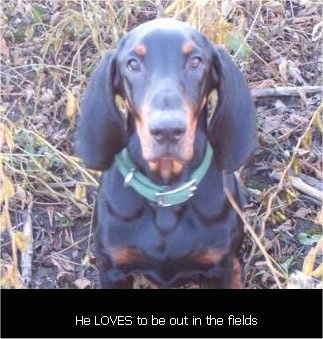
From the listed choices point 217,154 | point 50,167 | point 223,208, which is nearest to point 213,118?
point 217,154

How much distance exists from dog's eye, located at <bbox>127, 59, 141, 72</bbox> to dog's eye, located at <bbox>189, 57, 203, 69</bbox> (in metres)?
0.15

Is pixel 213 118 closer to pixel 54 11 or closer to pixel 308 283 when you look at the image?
pixel 308 283

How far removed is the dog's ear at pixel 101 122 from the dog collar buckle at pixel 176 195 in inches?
8.3

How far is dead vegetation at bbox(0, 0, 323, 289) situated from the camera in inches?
126

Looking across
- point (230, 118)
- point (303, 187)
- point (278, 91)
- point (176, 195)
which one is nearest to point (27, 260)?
point (176, 195)

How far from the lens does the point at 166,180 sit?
269 centimetres

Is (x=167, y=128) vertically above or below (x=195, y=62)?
below

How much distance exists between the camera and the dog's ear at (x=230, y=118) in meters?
2.65

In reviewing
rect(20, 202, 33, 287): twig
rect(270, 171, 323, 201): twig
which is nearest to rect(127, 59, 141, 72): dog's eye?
rect(20, 202, 33, 287): twig

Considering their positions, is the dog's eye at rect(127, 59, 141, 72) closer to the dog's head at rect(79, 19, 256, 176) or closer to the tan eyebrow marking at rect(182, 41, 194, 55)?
the dog's head at rect(79, 19, 256, 176)

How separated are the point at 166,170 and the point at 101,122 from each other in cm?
25

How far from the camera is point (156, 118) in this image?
7.67ft

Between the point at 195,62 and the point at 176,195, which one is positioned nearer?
the point at 195,62

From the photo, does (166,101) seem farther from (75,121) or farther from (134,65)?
(75,121)
